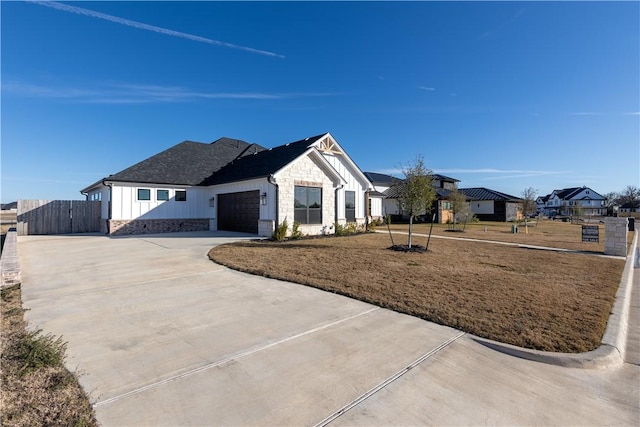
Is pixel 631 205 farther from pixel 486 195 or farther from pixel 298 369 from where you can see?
pixel 298 369

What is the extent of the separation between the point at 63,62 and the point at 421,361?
18.3 m

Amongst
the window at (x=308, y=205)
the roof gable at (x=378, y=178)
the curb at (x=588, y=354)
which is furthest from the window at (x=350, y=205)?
the curb at (x=588, y=354)

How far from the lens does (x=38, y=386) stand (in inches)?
108

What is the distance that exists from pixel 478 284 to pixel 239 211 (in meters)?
15.1

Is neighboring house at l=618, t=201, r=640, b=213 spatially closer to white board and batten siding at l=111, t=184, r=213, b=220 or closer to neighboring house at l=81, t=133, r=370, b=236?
neighboring house at l=81, t=133, r=370, b=236

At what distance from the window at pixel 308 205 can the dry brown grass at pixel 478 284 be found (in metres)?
5.48

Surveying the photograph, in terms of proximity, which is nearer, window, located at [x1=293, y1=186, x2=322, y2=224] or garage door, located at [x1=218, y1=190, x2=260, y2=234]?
window, located at [x1=293, y1=186, x2=322, y2=224]

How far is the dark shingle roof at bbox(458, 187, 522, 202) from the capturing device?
40.4 metres

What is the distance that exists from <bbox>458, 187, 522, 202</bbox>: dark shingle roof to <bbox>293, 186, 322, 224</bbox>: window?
1203 inches

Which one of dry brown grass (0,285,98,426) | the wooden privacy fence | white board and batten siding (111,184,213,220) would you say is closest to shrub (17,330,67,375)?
dry brown grass (0,285,98,426)

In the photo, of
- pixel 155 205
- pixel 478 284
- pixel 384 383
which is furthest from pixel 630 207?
pixel 384 383

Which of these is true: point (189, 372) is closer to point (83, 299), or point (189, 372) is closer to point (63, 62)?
point (83, 299)

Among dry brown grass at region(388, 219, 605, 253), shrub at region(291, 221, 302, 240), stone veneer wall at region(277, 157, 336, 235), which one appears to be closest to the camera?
dry brown grass at region(388, 219, 605, 253)

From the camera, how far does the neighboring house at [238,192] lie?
16766 mm
